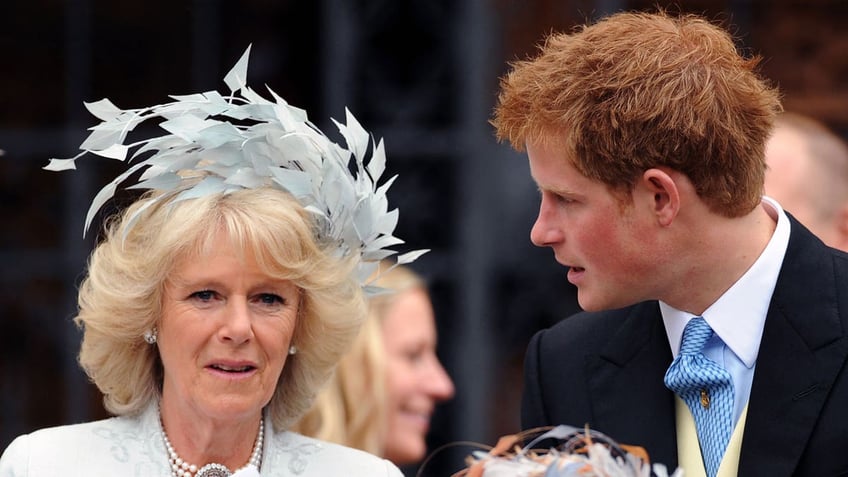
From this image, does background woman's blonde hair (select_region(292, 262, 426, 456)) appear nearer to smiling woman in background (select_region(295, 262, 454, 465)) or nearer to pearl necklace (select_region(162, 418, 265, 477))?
smiling woman in background (select_region(295, 262, 454, 465))

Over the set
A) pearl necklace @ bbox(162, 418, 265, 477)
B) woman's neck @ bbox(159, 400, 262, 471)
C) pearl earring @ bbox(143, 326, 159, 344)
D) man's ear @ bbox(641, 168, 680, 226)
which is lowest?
pearl necklace @ bbox(162, 418, 265, 477)

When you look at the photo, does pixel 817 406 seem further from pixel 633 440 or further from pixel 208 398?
pixel 208 398

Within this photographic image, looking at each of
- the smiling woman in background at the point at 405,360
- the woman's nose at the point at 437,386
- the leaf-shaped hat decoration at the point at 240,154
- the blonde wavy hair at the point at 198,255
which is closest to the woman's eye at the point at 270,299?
the blonde wavy hair at the point at 198,255

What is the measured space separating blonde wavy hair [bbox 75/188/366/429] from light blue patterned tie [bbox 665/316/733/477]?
760 millimetres

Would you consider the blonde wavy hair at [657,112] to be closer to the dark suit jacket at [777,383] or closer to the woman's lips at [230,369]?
the dark suit jacket at [777,383]

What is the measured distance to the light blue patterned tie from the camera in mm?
3408

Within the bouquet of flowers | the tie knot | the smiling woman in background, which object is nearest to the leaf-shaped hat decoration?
the tie knot

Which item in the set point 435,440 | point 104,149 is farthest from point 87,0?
point 104,149

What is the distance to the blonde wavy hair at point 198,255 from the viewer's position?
3.41 metres

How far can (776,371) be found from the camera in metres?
3.36

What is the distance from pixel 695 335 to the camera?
11.3 feet

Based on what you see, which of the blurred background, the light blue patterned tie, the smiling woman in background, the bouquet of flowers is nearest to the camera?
the bouquet of flowers

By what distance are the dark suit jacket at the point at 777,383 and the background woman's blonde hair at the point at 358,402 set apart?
109 cm

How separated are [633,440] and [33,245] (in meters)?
4.12
